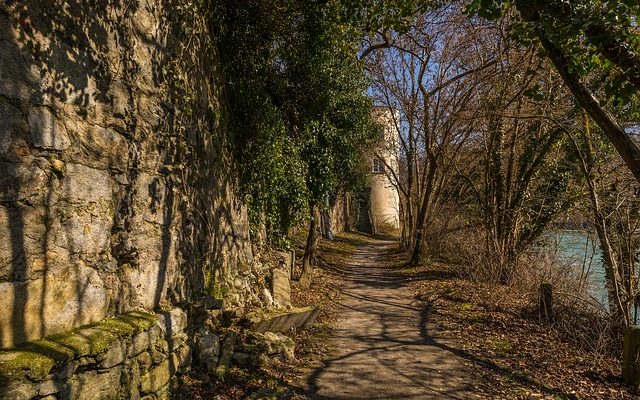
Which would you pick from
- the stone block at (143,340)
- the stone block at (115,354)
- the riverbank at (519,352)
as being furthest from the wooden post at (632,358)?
the stone block at (115,354)

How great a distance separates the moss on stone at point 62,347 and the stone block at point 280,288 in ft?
14.4

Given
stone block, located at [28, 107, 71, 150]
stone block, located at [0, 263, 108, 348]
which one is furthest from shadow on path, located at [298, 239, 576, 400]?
stone block, located at [28, 107, 71, 150]

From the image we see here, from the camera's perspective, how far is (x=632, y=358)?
19.9ft

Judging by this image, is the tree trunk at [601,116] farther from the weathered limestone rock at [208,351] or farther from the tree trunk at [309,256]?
the tree trunk at [309,256]

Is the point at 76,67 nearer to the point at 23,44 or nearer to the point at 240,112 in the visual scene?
the point at 23,44

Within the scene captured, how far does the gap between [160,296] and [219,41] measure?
446 centimetres

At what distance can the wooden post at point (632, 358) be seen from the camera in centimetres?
600

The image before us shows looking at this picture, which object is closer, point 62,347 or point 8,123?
point 8,123

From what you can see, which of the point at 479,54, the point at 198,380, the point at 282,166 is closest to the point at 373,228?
the point at 479,54

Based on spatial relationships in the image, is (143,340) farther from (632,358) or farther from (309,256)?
(309,256)

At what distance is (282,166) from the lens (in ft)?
31.3

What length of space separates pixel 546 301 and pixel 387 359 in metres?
3.70

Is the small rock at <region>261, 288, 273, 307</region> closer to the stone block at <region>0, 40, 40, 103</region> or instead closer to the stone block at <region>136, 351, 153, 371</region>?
the stone block at <region>136, 351, 153, 371</region>

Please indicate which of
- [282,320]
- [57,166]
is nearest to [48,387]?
[57,166]
